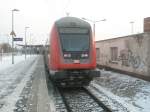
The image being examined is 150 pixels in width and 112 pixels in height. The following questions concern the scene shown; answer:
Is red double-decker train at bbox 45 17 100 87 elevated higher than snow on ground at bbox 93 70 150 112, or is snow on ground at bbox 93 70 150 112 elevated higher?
red double-decker train at bbox 45 17 100 87

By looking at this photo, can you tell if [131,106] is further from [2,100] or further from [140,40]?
[140,40]

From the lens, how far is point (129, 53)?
26281 mm

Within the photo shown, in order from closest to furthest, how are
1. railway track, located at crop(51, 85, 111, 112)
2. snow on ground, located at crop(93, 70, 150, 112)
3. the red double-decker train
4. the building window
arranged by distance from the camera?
1. railway track, located at crop(51, 85, 111, 112)
2. snow on ground, located at crop(93, 70, 150, 112)
3. the red double-decker train
4. the building window

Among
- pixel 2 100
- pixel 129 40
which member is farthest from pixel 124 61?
pixel 2 100

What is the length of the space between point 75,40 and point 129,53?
10.2m

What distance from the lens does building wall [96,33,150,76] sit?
2233cm

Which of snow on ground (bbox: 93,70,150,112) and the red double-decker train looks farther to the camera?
the red double-decker train

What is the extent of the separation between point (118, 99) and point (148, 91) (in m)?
2.61

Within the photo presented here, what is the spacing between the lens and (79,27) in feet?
55.7

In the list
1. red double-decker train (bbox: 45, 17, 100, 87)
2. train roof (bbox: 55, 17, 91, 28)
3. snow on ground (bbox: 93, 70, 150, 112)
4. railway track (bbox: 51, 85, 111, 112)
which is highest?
train roof (bbox: 55, 17, 91, 28)

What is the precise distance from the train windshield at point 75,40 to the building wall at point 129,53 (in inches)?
239

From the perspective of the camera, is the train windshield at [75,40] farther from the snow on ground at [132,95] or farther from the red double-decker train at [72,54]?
the snow on ground at [132,95]

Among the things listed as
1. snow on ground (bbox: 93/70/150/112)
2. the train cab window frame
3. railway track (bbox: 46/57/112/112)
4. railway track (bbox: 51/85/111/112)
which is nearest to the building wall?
snow on ground (bbox: 93/70/150/112)

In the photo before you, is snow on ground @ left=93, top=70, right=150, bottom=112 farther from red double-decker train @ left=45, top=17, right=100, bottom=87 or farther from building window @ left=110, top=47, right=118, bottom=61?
building window @ left=110, top=47, right=118, bottom=61
